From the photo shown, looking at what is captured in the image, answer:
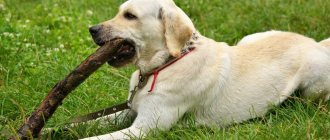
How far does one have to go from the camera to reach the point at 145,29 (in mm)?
4812

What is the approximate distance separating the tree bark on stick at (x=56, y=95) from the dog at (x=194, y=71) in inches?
8.1

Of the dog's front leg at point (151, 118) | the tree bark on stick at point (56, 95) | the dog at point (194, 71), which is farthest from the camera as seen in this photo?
the dog at point (194, 71)

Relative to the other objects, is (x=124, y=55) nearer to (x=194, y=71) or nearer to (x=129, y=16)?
(x=129, y=16)

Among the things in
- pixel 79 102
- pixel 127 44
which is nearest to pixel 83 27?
pixel 79 102

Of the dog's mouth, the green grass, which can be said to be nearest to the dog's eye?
the dog's mouth

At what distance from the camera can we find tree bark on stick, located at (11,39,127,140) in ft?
14.8

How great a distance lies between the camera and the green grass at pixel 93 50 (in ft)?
15.4

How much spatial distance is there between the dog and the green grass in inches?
5.0

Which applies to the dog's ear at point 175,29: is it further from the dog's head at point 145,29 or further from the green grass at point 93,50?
the green grass at point 93,50

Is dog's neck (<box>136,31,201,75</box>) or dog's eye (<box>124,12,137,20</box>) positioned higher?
dog's eye (<box>124,12,137,20</box>)

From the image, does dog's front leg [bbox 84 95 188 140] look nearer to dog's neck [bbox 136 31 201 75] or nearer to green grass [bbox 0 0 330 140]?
green grass [bbox 0 0 330 140]

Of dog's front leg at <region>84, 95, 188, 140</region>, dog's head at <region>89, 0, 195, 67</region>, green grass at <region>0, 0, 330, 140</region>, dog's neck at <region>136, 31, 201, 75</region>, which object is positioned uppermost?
dog's head at <region>89, 0, 195, 67</region>

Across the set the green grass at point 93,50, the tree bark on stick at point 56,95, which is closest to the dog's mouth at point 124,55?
the tree bark on stick at point 56,95

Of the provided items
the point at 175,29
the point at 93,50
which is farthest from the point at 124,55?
the point at 93,50
